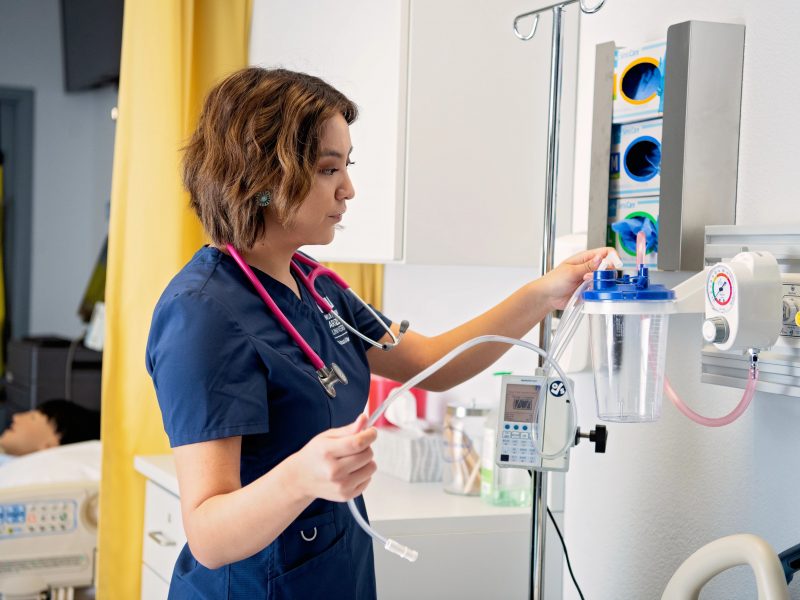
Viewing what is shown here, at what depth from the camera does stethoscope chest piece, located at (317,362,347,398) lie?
3.92 feet

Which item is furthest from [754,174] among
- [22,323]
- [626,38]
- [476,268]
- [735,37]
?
[22,323]

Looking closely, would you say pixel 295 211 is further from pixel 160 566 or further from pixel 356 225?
pixel 160 566

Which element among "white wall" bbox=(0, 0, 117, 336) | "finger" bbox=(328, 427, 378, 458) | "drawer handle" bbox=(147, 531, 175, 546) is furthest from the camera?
"white wall" bbox=(0, 0, 117, 336)

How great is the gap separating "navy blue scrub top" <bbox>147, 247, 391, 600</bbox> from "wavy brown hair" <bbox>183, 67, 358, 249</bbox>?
7 centimetres

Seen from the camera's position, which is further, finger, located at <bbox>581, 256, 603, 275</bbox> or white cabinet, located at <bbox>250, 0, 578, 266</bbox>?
white cabinet, located at <bbox>250, 0, 578, 266</bbox>

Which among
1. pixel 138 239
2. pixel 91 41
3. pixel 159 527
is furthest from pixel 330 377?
pixel 91 41

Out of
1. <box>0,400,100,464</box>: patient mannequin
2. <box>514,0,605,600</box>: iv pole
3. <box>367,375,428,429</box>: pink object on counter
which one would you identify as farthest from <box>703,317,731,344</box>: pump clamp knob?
<box>0,400,100,464</box>: patient mannequin

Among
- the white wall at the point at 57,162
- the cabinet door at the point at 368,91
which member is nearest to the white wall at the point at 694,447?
the cabinet door at the point at 368,91

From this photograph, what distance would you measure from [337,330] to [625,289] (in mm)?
457

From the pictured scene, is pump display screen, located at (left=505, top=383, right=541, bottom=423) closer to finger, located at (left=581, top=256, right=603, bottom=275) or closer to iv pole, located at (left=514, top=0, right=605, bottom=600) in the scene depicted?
iv pole, located at (left=514, top=0, right=605, bottom=600)

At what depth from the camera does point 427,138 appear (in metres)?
1.81

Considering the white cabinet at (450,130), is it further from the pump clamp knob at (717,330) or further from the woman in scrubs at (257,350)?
the pump clamp knob at (717,330)

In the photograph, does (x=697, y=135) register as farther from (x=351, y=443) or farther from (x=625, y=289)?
(x=351, y=443)

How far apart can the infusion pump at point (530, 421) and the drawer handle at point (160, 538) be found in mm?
1058
